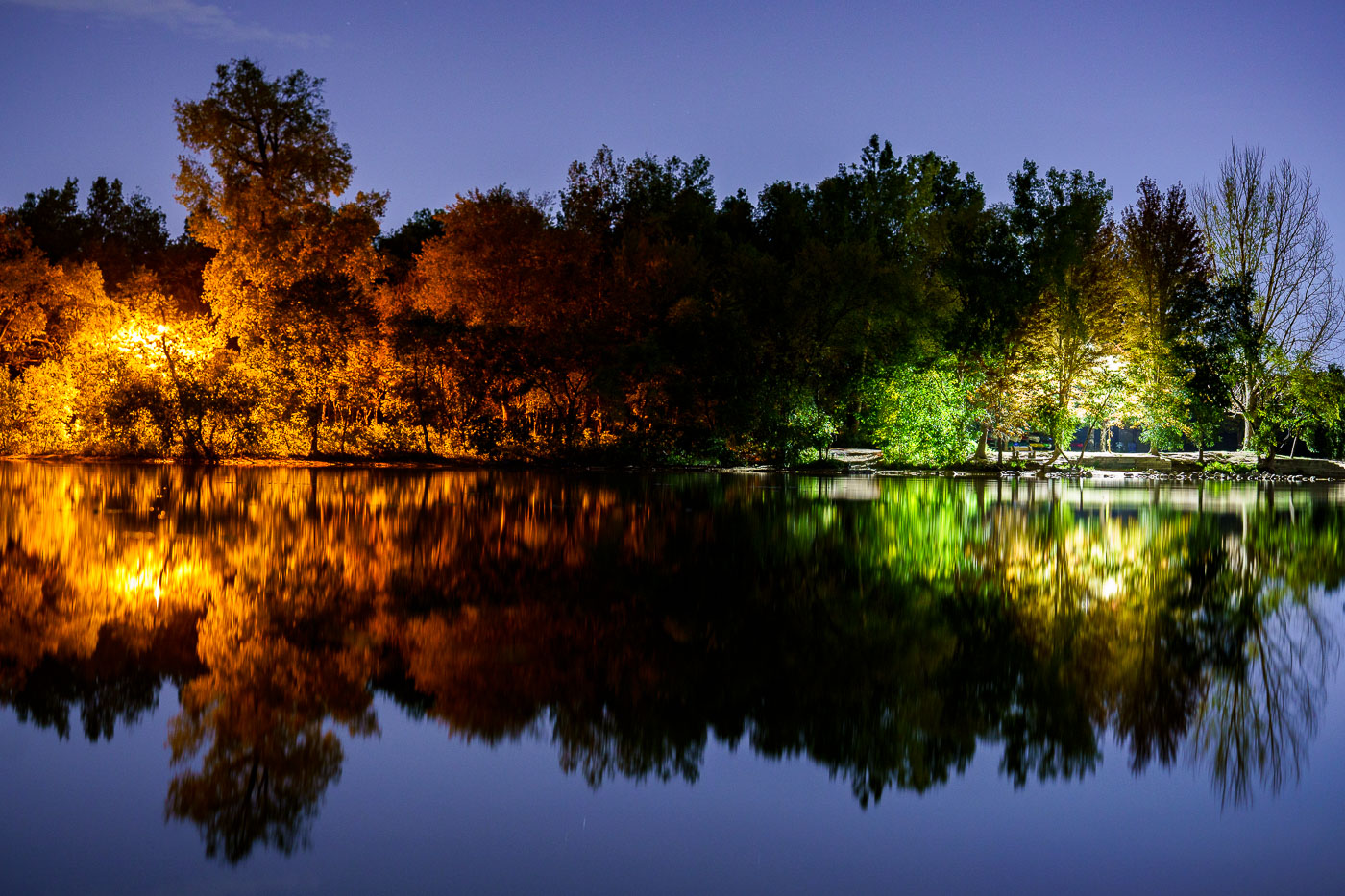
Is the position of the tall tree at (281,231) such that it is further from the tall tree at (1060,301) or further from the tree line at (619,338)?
the tall tree at (1060,301)

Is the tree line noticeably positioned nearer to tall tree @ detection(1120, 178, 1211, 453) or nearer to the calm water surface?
tall tree @ detection(1120, 178, 1211, 453)

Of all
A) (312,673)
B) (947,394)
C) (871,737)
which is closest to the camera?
(871,737)

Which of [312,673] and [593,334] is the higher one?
[593,334]

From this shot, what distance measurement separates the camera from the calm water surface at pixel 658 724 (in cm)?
297

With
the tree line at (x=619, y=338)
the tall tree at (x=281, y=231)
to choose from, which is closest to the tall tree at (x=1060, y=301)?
Result: the tree line at (x=619, y=338)

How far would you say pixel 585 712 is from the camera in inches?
167

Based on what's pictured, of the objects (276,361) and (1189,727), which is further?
(276,361)

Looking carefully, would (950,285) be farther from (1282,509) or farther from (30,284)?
(30,284)

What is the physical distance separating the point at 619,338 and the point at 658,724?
1051 inches

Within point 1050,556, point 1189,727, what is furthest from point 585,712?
point 1050,556

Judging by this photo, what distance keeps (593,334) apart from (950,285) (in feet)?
36.7

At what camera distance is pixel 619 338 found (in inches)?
1198

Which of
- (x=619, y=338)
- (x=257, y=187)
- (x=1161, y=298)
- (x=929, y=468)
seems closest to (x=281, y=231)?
(x=257, y=187)

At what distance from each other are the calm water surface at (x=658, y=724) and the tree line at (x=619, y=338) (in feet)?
68.5
